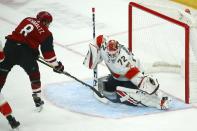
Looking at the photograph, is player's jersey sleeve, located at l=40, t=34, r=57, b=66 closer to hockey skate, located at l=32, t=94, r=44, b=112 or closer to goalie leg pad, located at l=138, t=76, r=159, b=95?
hockey skate, located at l=32, t=94, r=44, b=112

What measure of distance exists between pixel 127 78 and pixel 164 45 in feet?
3.93

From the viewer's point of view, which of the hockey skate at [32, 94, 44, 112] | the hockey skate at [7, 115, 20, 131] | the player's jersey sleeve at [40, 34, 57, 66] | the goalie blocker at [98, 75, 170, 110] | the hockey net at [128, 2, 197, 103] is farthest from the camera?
the hockey net at [128, 2, 197, 103]

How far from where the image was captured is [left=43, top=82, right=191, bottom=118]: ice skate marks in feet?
25.5

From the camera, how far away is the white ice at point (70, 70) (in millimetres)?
7492

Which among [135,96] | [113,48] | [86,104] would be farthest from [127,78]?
[86,104]

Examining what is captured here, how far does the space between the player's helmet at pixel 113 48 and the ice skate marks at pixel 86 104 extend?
0.55m

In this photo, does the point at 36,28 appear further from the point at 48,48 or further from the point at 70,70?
the point at 70,70

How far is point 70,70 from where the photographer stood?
30.0 feet

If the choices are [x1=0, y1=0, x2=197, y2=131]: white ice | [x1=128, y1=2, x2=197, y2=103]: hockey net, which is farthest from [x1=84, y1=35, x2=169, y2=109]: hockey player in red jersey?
[x1=128, y1=2, x2=197, y2=103]: hockey net

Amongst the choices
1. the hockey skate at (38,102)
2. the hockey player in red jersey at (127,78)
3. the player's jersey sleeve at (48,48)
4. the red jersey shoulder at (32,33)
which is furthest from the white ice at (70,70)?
the red jersey shoulder at (32,33)

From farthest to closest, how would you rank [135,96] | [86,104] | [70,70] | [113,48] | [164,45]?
[70,70] → [164,45] → [86,104] → [135,96] → [113,48]

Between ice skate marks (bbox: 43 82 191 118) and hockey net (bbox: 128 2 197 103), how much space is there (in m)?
0.57

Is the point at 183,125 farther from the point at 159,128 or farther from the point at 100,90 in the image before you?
the point at 100,90

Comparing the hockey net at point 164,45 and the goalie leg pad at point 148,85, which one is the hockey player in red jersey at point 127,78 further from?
the hockey net at point 164,45
